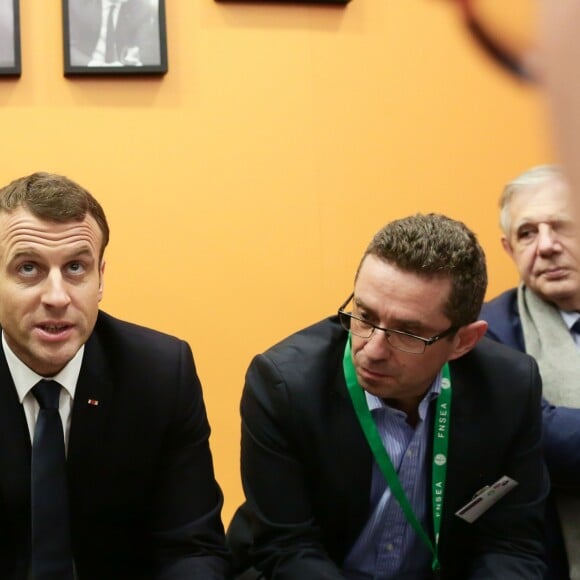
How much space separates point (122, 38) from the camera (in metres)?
2.74

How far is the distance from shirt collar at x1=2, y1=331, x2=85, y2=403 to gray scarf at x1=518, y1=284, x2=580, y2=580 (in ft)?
4.11

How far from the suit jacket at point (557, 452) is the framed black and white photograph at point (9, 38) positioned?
1.59m

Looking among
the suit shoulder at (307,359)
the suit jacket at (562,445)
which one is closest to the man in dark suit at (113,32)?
→ the suit shoulder at (307,359)

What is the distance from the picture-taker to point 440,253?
6.76 feet

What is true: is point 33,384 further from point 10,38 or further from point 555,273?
point 555,273

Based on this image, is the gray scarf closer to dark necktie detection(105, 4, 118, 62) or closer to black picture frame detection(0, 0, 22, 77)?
dark necktie detection(105, 4, 118, 62)

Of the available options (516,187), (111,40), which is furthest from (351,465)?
(111,40)

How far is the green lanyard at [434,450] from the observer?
2080 millimetres

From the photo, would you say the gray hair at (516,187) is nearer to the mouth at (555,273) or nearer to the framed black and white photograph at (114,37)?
the mouth at (555,273)

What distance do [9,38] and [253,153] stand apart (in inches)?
31.8

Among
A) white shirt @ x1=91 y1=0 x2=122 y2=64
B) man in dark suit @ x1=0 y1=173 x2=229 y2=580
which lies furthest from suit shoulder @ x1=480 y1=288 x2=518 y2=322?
white shirt @ x1=91 y1=0 x2=122 y2=64

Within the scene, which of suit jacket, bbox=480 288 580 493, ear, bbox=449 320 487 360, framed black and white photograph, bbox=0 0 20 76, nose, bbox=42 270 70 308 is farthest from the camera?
framed black and white photograph, bbox=0 0 20 76

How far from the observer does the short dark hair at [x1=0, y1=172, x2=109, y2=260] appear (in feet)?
6.40

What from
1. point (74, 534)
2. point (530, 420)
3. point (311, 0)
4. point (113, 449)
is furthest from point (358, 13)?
point (74, 534)
